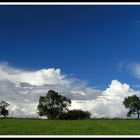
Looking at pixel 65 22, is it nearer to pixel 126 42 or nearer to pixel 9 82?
pixel 126 42

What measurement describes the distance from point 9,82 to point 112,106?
3.75 meters

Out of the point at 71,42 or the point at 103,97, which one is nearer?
the point at 71,42

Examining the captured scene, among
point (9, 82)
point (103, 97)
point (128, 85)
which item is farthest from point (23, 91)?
point (128, 85)

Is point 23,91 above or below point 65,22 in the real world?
below

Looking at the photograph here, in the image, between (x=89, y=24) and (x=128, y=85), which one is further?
(x=128, y=85)

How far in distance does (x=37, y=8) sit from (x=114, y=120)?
6550 mm

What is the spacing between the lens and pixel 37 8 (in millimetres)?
10984

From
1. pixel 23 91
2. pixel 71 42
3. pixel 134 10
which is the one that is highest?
pixel 134 10

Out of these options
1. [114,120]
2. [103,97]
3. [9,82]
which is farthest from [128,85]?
[9,82]

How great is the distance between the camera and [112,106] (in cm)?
1305
